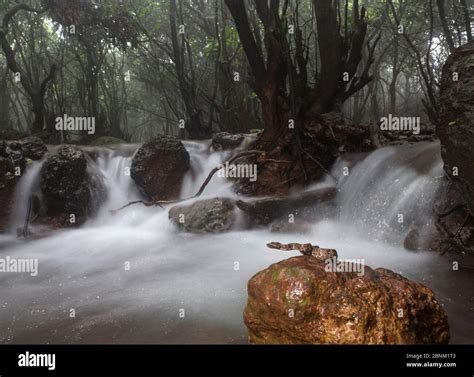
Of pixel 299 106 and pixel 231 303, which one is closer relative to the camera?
pixel 231 303

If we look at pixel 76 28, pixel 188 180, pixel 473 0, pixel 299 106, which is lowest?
pixel 188 180

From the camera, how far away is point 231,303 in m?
3.12

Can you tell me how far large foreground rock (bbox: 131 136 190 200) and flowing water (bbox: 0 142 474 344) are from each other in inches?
23.6

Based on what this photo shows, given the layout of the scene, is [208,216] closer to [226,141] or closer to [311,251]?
[226,141]

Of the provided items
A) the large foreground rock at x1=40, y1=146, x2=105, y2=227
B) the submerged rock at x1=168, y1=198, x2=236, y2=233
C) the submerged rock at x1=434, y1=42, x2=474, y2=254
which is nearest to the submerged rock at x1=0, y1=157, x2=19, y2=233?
the large foreground rock at x1=40, y1=146, x2=105, y2=227

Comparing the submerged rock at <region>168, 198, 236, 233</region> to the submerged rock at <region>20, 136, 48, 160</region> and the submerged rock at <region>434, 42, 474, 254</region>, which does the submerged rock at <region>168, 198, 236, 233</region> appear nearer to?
the submerged rock at <region>434, 42, 474, 254</region>

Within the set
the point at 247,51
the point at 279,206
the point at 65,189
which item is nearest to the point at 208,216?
the point at 279,206

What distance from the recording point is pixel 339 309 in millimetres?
1831

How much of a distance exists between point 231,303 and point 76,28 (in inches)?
458

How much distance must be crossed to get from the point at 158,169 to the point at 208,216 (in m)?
2.72

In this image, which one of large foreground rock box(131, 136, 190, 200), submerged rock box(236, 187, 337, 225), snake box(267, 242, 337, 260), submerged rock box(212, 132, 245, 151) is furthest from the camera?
submerged rock box(212, 132, 245, 151)

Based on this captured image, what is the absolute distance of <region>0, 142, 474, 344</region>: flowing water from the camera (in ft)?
8.95

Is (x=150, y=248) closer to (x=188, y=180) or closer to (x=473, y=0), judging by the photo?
(x=188, y=180)
